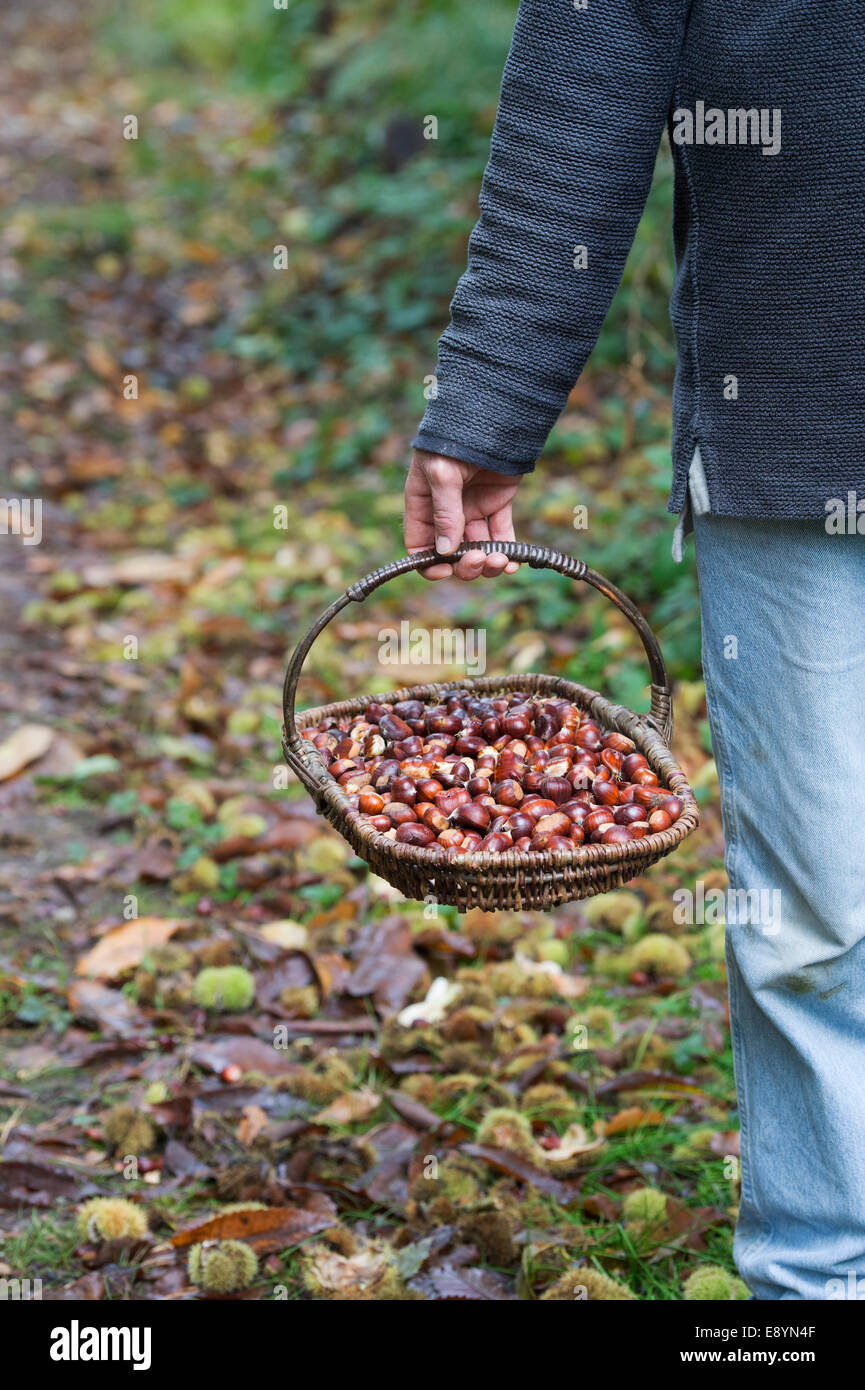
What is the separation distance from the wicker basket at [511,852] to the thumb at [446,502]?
0.08 ft

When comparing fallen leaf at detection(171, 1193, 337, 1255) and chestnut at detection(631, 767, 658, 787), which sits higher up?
chestnut at detection(631, 767, 658, 787)

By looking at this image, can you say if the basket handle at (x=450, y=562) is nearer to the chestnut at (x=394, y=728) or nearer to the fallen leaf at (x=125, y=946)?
the chestnut at (x=394, y=728)

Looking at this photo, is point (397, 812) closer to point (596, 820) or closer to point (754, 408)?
point (596, 820)

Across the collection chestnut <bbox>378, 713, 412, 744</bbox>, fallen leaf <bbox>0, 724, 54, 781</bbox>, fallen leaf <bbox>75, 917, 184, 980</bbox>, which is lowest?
fallen leaf <bbox>75, 917, 184, 980</bbox>

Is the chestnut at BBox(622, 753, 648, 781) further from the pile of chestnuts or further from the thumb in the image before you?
the thumb

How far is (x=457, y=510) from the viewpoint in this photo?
1.78 metres

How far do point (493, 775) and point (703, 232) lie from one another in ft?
2.41

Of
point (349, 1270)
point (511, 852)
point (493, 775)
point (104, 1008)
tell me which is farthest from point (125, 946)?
point (511, 852)

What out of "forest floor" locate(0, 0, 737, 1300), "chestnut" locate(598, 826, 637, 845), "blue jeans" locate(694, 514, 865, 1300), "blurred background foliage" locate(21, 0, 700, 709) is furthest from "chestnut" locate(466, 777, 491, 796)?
"blurred background foliage" locate(21, 0, 700, 709)

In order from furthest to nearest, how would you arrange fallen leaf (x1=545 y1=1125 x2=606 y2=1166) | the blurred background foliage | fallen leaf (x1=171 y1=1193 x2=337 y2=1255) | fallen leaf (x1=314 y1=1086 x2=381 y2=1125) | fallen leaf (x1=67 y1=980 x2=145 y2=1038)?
the blurred background foliage < fallen leaf (x1=67 y1=980 x2=145 y2=1038) < fallen leaf (x1=314 y1=1086 x2=381 y2=1125) < fallen leaf (x1=545 y1=1125 x2=606 y2=1166) < fallen leaf (x1=171 y1=1193 x2=337 y2=1255)

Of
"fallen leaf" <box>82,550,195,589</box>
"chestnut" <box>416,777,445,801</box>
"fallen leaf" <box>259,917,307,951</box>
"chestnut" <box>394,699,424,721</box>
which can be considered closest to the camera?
"chestnut" <box>416,777,445,801</box>

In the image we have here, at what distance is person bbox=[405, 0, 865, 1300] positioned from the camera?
1.59 m

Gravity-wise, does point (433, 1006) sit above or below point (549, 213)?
below

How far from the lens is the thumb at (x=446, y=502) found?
5.75ft
